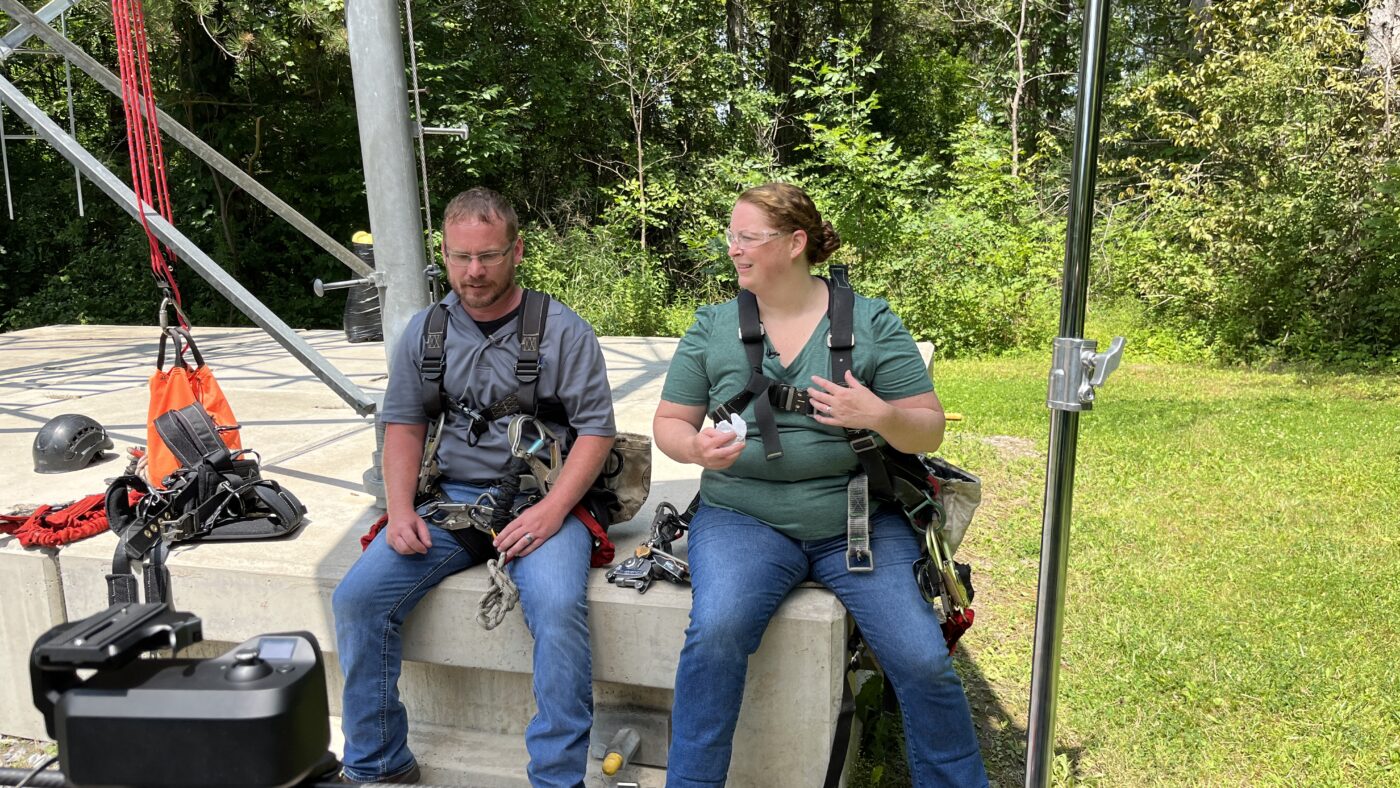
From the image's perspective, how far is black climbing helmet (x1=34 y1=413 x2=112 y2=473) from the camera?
176 inches

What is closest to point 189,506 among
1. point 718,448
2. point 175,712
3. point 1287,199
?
point 718,448

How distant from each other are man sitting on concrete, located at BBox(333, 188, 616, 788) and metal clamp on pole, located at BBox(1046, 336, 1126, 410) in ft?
4.49

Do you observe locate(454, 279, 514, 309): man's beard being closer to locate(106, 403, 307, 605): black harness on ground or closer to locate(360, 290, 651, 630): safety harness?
locate(360, 290, 651, 630): safety harness

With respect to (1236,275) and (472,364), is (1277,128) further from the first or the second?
(472,364)

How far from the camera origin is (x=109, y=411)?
19.2 ft

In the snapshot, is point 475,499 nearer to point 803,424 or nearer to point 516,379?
point 516,379

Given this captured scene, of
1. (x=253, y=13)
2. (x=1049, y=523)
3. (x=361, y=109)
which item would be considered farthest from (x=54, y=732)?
(x=253, y=13)

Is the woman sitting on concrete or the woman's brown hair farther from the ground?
the woman's brown hair

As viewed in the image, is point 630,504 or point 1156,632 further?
point 1156,632

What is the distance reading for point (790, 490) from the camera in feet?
9.23

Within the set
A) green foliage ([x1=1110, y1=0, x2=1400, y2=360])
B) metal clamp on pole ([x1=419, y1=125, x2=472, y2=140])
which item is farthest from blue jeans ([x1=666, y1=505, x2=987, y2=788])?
green foliage ([x1=1110, y1=0, x2=1400, y2=360])

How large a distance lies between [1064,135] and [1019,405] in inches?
446

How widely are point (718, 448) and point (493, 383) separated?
0.78 meters

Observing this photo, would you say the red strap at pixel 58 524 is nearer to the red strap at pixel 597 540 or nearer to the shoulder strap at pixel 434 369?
the shoulder strap at pixel 434 369
